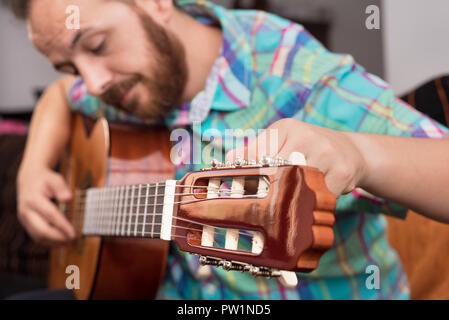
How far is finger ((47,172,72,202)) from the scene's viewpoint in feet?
3.28

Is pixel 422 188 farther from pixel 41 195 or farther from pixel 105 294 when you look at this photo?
pixel 41 195

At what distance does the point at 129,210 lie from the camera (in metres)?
0.60

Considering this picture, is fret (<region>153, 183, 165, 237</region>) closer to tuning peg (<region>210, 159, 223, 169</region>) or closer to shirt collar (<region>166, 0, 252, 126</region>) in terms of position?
tuning peg (<region>210, 159, 223, 169</region>)

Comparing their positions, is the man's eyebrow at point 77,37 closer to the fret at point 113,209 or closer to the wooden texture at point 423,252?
the fret at point 113,209

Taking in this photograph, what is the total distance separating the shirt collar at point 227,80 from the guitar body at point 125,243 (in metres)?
0.08

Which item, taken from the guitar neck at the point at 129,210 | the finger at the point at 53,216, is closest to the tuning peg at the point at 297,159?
the guitar neck at the point at 129,210

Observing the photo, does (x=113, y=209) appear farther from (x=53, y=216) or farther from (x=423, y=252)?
(x=423, y=252)

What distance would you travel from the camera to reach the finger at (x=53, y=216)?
95cm

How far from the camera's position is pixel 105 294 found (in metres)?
0.81

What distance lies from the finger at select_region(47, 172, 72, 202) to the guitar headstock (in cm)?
64

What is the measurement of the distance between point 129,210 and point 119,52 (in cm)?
29

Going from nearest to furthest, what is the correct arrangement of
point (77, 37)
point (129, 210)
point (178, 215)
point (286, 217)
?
point (286, 217) < point (178, 215) < point (129, 210) < point (77, 37)

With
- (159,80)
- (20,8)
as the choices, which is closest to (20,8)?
(20,8)
